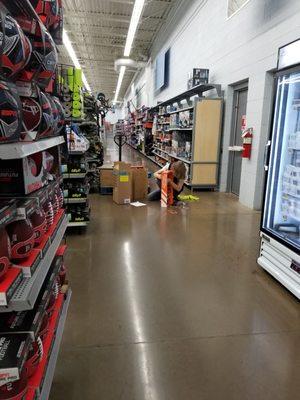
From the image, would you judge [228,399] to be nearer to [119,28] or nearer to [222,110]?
[222,110]

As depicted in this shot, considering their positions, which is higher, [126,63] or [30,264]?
[126,63]

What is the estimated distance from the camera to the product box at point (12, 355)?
1057mm

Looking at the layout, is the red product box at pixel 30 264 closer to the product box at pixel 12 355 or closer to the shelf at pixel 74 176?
the product box at pixel 12 355

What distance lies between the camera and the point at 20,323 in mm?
1239

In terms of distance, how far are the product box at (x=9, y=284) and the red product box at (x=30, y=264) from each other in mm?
26

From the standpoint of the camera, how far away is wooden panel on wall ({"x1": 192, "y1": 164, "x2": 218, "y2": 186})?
726 centimetres

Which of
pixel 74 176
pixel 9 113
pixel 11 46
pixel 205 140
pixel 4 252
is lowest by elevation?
pixel 74 176

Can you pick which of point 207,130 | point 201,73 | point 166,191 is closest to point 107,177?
point 166,191

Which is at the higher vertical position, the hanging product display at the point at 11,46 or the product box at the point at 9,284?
the hanging product display at the point at 11,46

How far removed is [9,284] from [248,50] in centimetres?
604

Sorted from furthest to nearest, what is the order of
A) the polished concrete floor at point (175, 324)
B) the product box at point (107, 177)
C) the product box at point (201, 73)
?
the product box at point (201, 73)
the product box at point (107, 177)
the polished concrete floor at point (175, 324)

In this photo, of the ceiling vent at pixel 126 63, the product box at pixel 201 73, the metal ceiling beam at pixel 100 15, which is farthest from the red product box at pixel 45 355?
the ceiling vent at pixel 126 63

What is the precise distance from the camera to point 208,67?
783 centimetres

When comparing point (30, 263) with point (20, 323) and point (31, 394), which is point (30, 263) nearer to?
point (20, 323)
